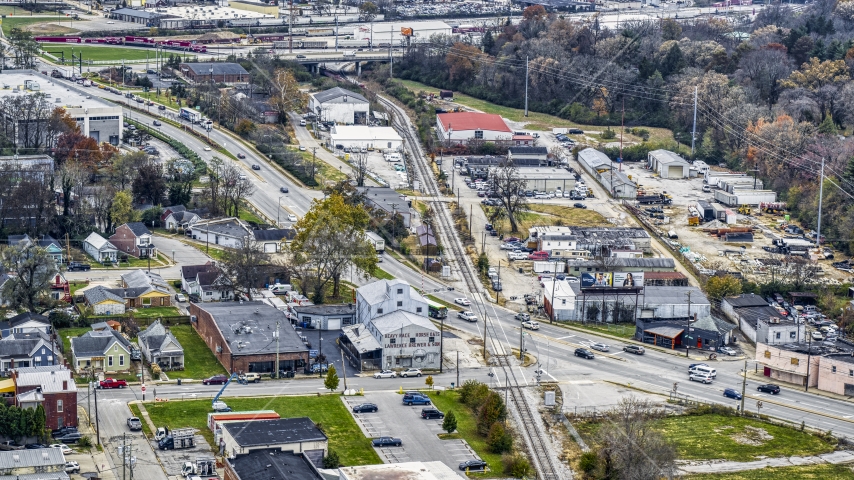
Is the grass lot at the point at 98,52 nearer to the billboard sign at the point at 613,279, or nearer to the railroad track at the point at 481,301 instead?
the railroad track at the point at 481,301

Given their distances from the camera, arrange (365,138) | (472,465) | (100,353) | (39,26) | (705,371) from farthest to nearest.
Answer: (39,26)
(365,138)
(705,371)
(100,353)
(472,465)

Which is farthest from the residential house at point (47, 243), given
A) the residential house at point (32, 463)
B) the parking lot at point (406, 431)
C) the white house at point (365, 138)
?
the white house at point (365, 138)

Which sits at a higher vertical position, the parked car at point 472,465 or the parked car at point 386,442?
the parked car at point 386,442

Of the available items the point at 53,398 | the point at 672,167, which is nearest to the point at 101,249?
the point at 53,398

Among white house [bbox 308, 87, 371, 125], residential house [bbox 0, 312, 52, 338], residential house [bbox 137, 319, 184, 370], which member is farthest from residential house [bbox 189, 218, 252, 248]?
white house [bbox 308, 87, 371, 125]

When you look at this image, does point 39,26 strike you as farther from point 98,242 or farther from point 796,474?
point 796,474

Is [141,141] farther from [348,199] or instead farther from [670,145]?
[670,145]

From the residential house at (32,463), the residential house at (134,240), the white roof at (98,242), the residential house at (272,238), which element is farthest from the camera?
the residential house at (272,238)
